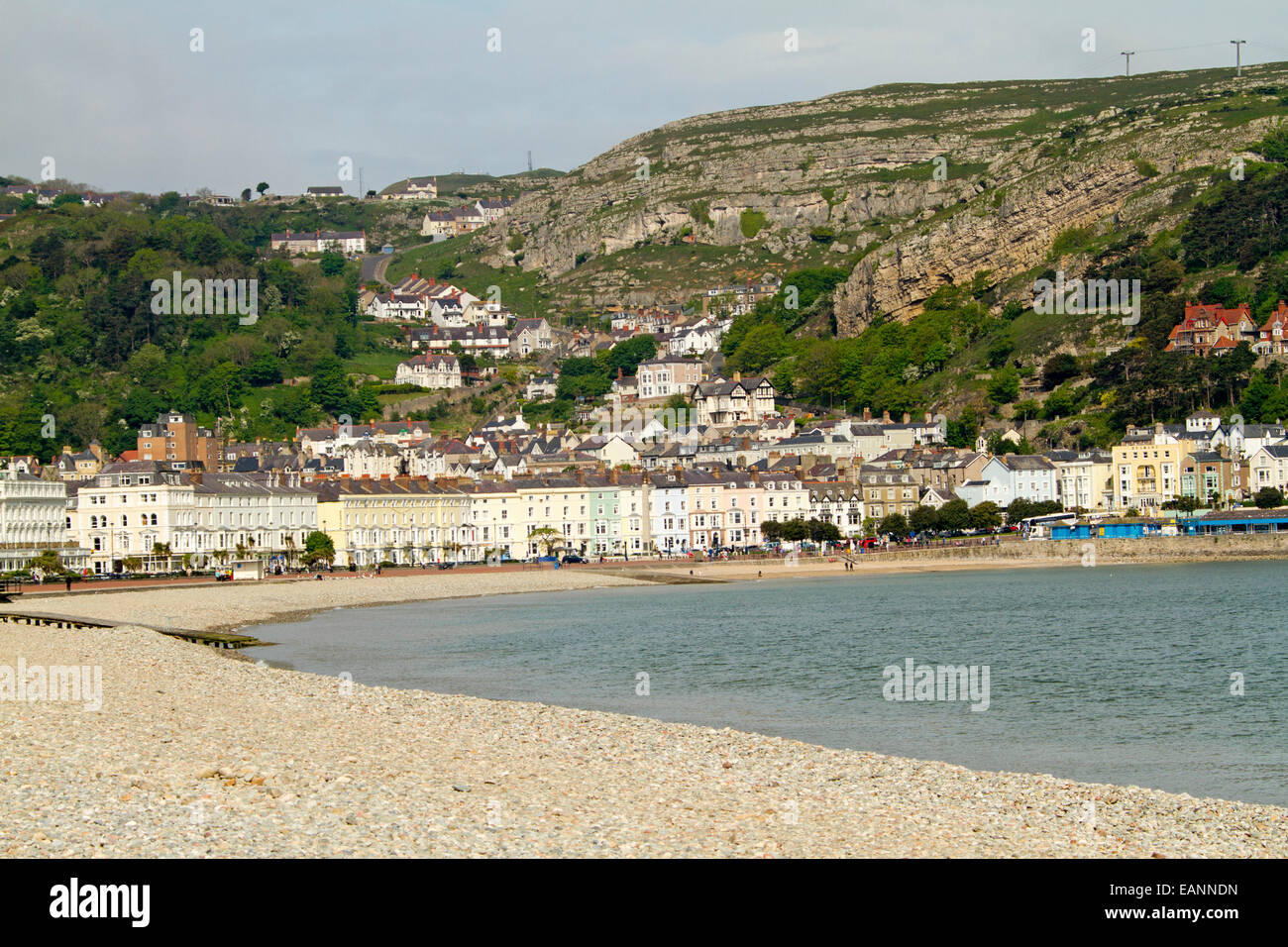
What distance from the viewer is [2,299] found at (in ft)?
504

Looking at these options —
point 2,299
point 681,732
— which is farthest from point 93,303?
point 681,732

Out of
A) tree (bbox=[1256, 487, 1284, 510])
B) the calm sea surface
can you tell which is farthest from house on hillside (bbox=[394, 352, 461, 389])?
the calm sea surface

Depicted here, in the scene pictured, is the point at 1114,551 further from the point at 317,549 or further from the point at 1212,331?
the point at 317,549

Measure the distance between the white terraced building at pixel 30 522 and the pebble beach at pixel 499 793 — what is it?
5418 centimetres

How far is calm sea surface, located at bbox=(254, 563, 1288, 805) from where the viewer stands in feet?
75.3

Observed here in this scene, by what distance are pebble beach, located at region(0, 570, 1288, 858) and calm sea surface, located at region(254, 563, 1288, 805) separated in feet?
10.1

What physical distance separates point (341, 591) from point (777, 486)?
143 ft

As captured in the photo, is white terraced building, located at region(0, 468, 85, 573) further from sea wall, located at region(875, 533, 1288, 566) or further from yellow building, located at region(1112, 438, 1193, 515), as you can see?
yellow building, located at region(1112, 438, 1193, 515)

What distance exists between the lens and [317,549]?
84000 millimetres

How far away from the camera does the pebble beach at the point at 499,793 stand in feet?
44.0

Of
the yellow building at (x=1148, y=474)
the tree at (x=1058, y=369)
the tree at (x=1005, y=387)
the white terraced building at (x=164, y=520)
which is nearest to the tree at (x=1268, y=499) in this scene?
the yellow building at (x=1148, y=474)

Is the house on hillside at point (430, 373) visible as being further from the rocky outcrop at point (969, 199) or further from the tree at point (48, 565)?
the tree at point (48, 565)

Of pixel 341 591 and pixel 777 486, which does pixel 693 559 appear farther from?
pixel 341 591

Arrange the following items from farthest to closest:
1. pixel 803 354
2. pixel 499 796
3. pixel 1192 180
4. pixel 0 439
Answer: pixel 803 354, pixel 1192 180, pixel 0 439, pixel 499 796
